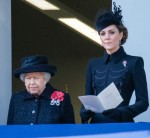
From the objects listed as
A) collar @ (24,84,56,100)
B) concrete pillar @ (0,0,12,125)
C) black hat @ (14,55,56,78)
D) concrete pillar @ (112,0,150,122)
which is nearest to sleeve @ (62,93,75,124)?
collar @ (24,84,56,100)

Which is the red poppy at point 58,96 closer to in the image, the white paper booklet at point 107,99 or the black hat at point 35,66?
the black hat at point 35,66

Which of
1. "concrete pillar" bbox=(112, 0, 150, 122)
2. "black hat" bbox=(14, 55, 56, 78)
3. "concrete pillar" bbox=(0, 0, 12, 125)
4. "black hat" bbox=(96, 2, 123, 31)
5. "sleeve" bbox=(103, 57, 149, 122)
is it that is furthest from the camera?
"concrete pillar" bbox=(0, 0, 12, 125)

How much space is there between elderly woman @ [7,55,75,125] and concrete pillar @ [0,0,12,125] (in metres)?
1.44

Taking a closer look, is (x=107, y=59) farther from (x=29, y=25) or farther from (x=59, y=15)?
(x=29, y=25)

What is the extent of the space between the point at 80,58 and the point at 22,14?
1690 millimetres

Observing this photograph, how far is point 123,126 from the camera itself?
282 cm

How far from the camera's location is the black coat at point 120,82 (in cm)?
299

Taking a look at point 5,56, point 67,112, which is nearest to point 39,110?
point 67,112

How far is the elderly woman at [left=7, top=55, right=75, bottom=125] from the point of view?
329 centimetres

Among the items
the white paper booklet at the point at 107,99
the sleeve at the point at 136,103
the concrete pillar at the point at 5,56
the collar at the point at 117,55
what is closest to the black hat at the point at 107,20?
the collar at the point at 117,55

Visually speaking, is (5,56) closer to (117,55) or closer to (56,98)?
(56,98)

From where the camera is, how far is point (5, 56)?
193 inches

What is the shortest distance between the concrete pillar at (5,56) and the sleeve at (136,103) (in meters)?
2.02

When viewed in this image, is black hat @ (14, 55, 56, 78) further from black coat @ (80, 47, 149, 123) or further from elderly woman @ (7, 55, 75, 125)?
black coat @ (80, 47, 149, 123)
